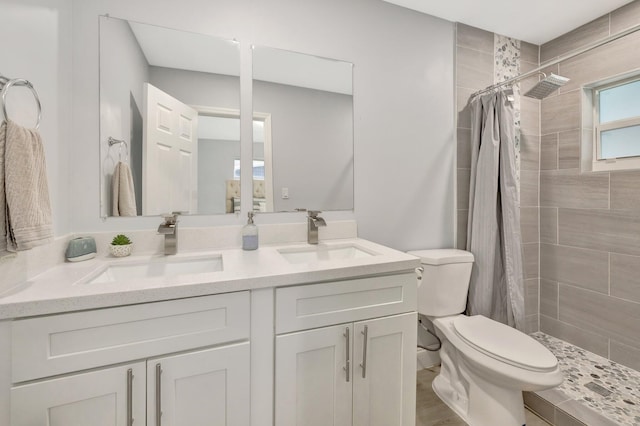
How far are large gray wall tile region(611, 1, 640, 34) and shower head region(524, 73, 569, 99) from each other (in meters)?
0.76

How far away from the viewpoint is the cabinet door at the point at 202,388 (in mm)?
883

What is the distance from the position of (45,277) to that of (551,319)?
309cm

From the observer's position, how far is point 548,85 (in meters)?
1.60

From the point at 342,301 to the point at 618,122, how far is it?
2.34 meters

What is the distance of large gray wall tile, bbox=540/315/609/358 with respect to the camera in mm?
1931

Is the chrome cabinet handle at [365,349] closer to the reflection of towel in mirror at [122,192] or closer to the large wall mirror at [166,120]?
the large wall mirror at [166,120]

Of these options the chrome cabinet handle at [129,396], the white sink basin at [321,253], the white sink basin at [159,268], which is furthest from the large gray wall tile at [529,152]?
the chrome cabinet handle at [129,396]

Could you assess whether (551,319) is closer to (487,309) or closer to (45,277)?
(487,309)

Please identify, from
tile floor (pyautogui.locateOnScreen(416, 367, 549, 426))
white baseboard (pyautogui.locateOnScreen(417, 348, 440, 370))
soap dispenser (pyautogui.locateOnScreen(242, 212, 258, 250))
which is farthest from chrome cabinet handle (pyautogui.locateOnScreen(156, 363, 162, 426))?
white baseboard (pyautogui.locateOnScreen(417, 348, 440, 370))

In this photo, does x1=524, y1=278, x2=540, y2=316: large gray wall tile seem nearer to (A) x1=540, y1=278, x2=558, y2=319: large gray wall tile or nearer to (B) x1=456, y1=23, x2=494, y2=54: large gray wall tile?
(A) x1=540, y1=278, x2=558, y2=319: large gray wall tile

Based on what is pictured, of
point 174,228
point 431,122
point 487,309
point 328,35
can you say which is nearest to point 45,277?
point 174,228

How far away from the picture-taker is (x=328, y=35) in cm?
167

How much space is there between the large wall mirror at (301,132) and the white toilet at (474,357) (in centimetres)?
73

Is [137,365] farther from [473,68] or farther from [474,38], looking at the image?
[474,38]
